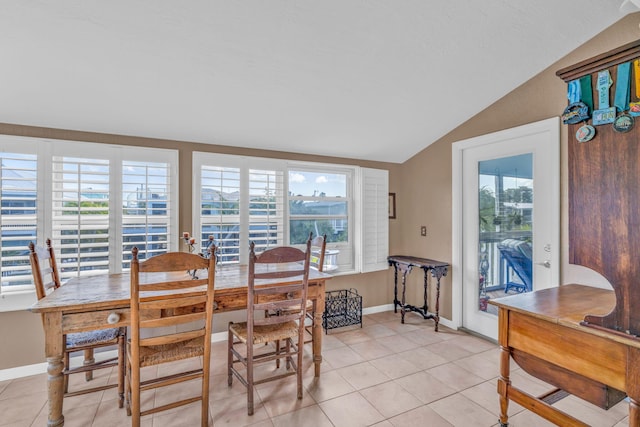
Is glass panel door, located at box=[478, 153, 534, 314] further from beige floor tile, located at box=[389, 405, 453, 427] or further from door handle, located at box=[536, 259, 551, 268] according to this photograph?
beige floor tile, located at box=[389, 405, 453, 427]

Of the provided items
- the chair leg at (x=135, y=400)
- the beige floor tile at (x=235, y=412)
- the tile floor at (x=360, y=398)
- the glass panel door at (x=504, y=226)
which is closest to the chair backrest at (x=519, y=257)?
the glass panel door at (x=504, y=226)

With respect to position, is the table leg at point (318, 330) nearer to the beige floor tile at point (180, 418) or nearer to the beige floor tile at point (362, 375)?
the beige floor tile at point (362, 375)

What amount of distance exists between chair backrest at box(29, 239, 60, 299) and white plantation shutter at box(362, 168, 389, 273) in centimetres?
299

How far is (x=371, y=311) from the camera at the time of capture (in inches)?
162

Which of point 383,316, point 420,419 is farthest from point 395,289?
point 420,419

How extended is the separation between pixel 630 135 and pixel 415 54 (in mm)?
1492

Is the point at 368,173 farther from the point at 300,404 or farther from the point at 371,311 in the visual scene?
the point at 300,404

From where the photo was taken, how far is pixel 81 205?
268 centimetres

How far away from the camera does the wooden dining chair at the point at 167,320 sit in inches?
69.3

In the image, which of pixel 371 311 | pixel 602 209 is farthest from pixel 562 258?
pixel 371 311

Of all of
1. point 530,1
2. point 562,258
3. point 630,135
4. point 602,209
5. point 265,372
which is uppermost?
point 530,1

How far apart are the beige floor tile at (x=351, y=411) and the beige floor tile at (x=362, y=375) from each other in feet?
0.56

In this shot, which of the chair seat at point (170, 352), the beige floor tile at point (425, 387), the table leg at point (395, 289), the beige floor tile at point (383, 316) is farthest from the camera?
the table leg at point (395, 289)

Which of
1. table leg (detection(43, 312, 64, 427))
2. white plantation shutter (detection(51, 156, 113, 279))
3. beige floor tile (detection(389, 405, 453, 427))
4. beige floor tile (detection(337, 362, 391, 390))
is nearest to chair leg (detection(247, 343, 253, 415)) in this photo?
beige floor tile (detection(337, 362, 391, 390))
